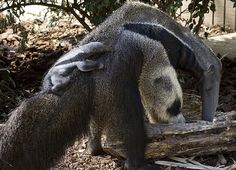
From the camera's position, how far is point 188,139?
5.16 meters

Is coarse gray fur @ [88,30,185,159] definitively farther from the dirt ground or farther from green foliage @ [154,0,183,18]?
green foliage @ [154,0,183,18]

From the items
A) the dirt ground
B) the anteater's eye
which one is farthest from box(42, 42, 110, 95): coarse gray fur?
the anteater's eye

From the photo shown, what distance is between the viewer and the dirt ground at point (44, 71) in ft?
18.6

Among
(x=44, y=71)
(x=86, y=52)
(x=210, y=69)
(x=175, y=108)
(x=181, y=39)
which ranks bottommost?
(x=44, y=71)

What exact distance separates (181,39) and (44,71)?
Result: 2.97 meters

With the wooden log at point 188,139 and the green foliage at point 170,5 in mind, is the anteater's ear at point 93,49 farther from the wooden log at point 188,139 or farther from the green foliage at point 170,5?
the green foliage at point 170,5

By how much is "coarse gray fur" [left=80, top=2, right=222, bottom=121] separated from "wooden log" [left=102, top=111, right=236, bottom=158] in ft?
1.56

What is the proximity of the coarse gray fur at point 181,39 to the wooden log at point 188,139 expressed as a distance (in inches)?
18.8

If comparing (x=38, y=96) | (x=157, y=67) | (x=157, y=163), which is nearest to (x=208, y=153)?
(x=157, y=163)

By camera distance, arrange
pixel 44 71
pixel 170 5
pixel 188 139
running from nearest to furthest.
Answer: pixel 188 139, pixel 170 5, pixel 44 71

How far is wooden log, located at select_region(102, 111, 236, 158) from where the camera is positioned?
5.16 meters

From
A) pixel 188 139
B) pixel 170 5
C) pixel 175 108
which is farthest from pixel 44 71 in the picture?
pixel 188 139

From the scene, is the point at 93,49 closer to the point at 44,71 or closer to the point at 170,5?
the point at 170,5

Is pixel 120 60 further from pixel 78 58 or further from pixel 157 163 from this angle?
pixel 157 163
